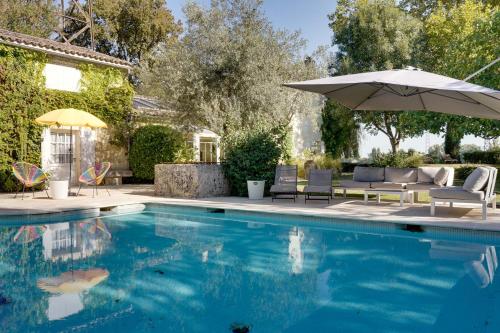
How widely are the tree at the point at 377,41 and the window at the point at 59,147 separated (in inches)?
566

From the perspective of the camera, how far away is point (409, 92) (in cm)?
1085

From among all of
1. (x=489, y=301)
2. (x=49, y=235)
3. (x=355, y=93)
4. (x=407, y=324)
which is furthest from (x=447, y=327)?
(x=355, y=93)

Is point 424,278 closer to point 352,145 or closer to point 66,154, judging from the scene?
point 66,154

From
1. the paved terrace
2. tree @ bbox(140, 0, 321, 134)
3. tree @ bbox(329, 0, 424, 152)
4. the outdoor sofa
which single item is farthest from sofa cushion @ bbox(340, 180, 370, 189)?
tree @ bbox(329, 0, 424, 152)

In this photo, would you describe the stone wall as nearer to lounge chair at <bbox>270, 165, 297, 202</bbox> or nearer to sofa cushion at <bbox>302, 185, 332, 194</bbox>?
lounge chair at <bbox>270, 165, 297, 202</bbox>

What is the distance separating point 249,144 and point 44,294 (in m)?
8.49

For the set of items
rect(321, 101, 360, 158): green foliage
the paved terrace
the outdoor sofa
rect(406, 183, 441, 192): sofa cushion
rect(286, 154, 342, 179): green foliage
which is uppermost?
rect(321, 101, 360, 158): green foliage

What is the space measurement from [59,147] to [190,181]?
19.5 feet

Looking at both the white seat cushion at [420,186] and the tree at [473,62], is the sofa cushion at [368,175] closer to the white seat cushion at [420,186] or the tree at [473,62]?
the white seat cushion at [420,186]

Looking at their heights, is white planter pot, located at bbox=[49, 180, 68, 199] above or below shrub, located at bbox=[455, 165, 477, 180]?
below

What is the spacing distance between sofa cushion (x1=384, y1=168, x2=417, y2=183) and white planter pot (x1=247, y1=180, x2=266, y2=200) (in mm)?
3461

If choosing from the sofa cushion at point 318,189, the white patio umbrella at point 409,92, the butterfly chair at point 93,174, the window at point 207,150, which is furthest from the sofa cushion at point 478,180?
the window at point 207,150

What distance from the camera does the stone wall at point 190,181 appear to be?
13.1m

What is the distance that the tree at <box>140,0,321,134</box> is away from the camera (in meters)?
14.4
